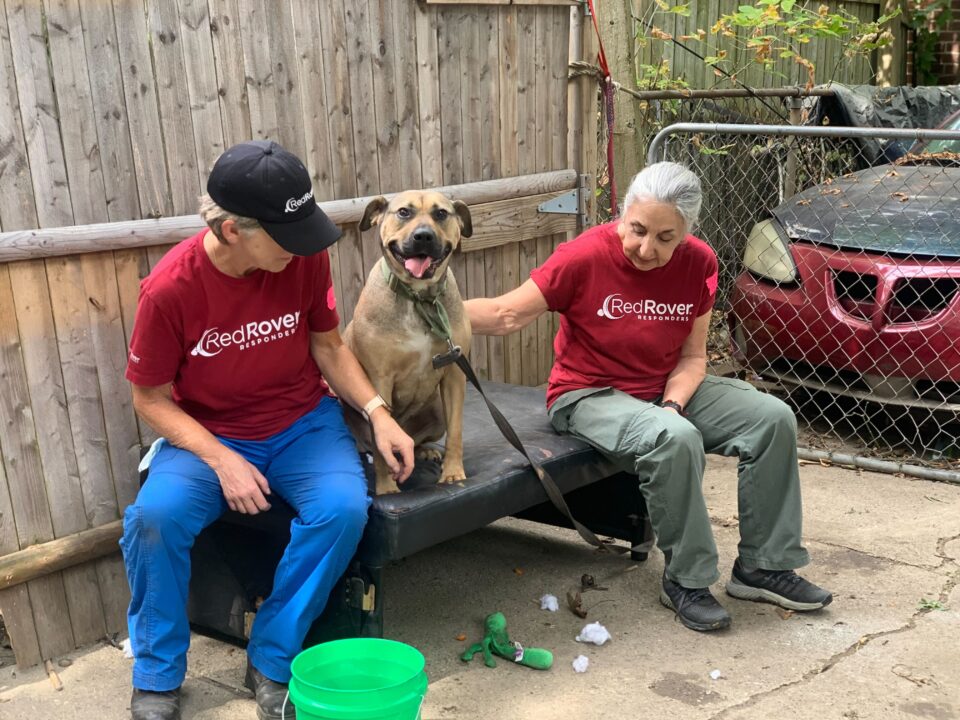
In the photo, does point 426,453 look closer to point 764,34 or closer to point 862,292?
point 862,292

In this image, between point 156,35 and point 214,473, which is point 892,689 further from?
point 156,35

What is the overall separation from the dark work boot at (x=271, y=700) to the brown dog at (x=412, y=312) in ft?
2.12

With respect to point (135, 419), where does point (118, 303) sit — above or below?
above

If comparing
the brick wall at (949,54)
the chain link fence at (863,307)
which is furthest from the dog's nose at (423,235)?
the brick wall at (949,54)

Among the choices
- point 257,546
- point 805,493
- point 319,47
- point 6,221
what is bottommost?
point 805,493

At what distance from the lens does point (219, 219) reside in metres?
2.84

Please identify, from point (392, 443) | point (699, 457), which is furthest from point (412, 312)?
point (699, 457)

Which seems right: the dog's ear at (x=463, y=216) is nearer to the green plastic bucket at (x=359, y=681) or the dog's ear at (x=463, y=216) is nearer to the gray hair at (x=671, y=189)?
the gray hair at (x=671, y=189)

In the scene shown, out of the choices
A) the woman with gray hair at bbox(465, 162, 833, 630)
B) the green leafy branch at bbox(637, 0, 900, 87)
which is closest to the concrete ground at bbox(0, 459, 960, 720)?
the woman with gray hair at bbox(465, 162, 833, 630)

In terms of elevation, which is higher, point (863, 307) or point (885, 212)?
point (885, 212)

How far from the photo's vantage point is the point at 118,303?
11.3ft

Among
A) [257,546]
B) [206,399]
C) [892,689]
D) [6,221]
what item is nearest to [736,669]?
[892,689]

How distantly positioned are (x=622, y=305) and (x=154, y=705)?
6.65 feet

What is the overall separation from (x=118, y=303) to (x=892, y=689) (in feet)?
9.04
